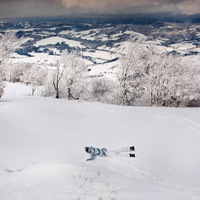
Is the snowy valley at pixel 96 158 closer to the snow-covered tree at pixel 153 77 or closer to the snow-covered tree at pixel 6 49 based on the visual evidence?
the snow-covered tree at pixel 6 49

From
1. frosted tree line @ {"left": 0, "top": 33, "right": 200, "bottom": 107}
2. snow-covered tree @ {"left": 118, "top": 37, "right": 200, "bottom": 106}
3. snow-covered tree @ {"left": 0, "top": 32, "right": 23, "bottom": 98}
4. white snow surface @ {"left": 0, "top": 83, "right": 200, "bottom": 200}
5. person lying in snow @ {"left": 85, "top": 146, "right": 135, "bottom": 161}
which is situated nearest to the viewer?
white snow surface @ {"left": 0, "top": 83, "right": 200, "bottom": 200}

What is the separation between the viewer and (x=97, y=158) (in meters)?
8.50

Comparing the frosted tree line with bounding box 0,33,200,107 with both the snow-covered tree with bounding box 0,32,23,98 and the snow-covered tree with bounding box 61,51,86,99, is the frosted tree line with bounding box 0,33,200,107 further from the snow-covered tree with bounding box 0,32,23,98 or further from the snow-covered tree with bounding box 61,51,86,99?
the snow-covered tree with bounding box 0,32,23,98

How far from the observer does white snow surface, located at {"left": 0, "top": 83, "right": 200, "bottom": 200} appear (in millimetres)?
5109

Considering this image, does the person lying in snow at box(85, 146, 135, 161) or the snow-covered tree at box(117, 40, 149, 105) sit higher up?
the snow-covered tree at box(117, 40, 149, 105)

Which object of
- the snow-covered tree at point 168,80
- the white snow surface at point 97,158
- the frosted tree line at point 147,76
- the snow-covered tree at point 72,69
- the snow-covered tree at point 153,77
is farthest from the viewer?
the snow-covered tree at point 72,69

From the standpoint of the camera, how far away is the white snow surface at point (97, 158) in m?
5.11

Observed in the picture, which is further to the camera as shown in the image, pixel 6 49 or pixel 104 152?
pixel 6 49

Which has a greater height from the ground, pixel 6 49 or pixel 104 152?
pixel 6 49

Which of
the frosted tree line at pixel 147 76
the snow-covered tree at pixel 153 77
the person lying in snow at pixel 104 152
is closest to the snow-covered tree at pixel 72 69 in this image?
the frosted tree line at pixel 147 76

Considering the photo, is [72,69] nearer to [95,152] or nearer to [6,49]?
[6,49]

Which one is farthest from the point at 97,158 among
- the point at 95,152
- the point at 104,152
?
the point at 104,152

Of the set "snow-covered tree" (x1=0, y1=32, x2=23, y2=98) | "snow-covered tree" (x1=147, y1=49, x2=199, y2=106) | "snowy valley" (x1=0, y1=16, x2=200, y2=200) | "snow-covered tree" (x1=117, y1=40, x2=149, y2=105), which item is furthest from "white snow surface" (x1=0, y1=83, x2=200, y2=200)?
"snow-covered tree" (x1=147, y1=49, x2=199, y2=106)

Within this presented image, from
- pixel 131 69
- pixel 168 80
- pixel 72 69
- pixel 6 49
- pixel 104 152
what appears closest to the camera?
pixel 104 152
